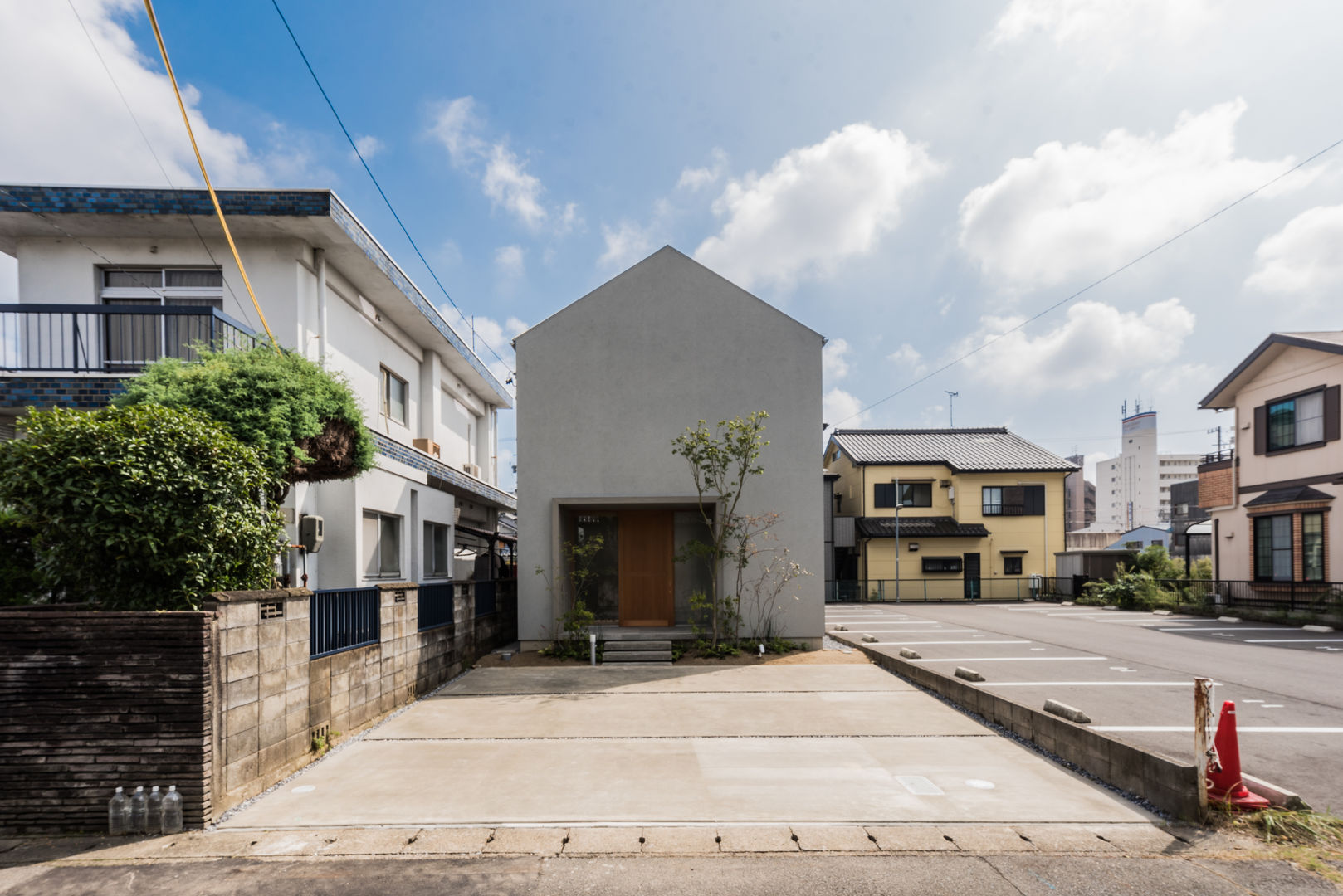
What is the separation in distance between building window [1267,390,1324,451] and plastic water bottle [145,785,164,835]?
24362 millimetres

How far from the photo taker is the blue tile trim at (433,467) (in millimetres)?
11133

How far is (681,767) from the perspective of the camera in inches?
240

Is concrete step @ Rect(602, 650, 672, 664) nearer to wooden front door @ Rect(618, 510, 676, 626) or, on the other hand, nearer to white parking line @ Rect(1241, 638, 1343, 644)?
wooden front door @ Rect(618, 510, 676, 626)

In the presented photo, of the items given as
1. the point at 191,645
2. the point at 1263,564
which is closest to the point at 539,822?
the point at 191,645

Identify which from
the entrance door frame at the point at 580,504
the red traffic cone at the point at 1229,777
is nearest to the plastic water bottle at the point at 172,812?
the red traffic cone at the point at 1229,777

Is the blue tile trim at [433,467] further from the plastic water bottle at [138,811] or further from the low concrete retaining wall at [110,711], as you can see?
the plastic water bottle at [138,811]

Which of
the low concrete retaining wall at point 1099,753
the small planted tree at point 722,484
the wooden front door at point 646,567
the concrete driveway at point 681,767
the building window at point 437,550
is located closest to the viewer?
the low concrete retaining wall at point 1099,753

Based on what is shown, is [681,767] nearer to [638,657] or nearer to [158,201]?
[638,657]

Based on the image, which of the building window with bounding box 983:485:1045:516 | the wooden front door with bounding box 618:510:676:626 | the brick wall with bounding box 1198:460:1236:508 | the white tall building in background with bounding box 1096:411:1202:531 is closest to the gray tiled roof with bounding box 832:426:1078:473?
the building window with bounding box 983:485:1045:516

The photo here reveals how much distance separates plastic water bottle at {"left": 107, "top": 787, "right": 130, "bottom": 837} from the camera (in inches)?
179

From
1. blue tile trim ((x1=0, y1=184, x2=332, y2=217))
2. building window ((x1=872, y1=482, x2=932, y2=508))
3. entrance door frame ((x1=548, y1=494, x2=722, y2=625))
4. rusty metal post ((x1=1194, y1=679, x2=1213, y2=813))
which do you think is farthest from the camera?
building window ((x1=872, y1=482, x2=932, y2=508))

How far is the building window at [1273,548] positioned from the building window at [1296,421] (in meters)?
2.11

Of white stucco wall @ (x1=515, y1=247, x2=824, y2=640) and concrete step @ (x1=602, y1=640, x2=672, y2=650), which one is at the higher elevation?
white stucco wall @ (x1=515, y1=247, x2=824, y2=640)

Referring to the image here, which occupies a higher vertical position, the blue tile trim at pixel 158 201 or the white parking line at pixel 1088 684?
the blue tile trim at pixel 158 201
